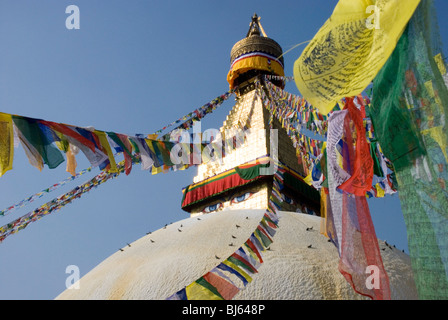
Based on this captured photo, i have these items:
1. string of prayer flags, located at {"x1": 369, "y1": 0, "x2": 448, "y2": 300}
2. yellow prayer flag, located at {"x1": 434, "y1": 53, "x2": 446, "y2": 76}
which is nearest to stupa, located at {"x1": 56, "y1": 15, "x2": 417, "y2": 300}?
string of prayer flags, located at {"x1": 369, "y1": 0, "x2": 448, "y2": 300}

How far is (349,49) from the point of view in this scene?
7.79 ft

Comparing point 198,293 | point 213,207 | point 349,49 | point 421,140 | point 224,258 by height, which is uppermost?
point 213,207

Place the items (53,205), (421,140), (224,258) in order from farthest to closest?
(53,205)
(224,258)
(421,140)

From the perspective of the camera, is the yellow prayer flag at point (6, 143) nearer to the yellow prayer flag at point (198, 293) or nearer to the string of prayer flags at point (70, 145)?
the string of prayer flags at point (70, 145)

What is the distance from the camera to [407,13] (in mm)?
2039

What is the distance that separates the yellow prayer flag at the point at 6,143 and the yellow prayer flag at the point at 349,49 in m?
2.92

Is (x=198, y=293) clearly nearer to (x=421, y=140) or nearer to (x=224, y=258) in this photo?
(x=224, y=258)

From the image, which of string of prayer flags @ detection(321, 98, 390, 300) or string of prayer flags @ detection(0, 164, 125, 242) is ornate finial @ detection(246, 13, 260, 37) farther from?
string of prayer flags @ detection(321, 98, 390, 300)

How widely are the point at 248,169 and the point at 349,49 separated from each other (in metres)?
5.40

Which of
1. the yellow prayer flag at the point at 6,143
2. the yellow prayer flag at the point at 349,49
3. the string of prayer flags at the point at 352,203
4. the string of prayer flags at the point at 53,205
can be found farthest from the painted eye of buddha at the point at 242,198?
the yellow prayer flag at the point at 349,49

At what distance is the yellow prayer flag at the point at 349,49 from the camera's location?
2.09 m

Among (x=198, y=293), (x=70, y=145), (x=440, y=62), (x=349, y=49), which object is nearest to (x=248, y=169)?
(x=70, y=145)
